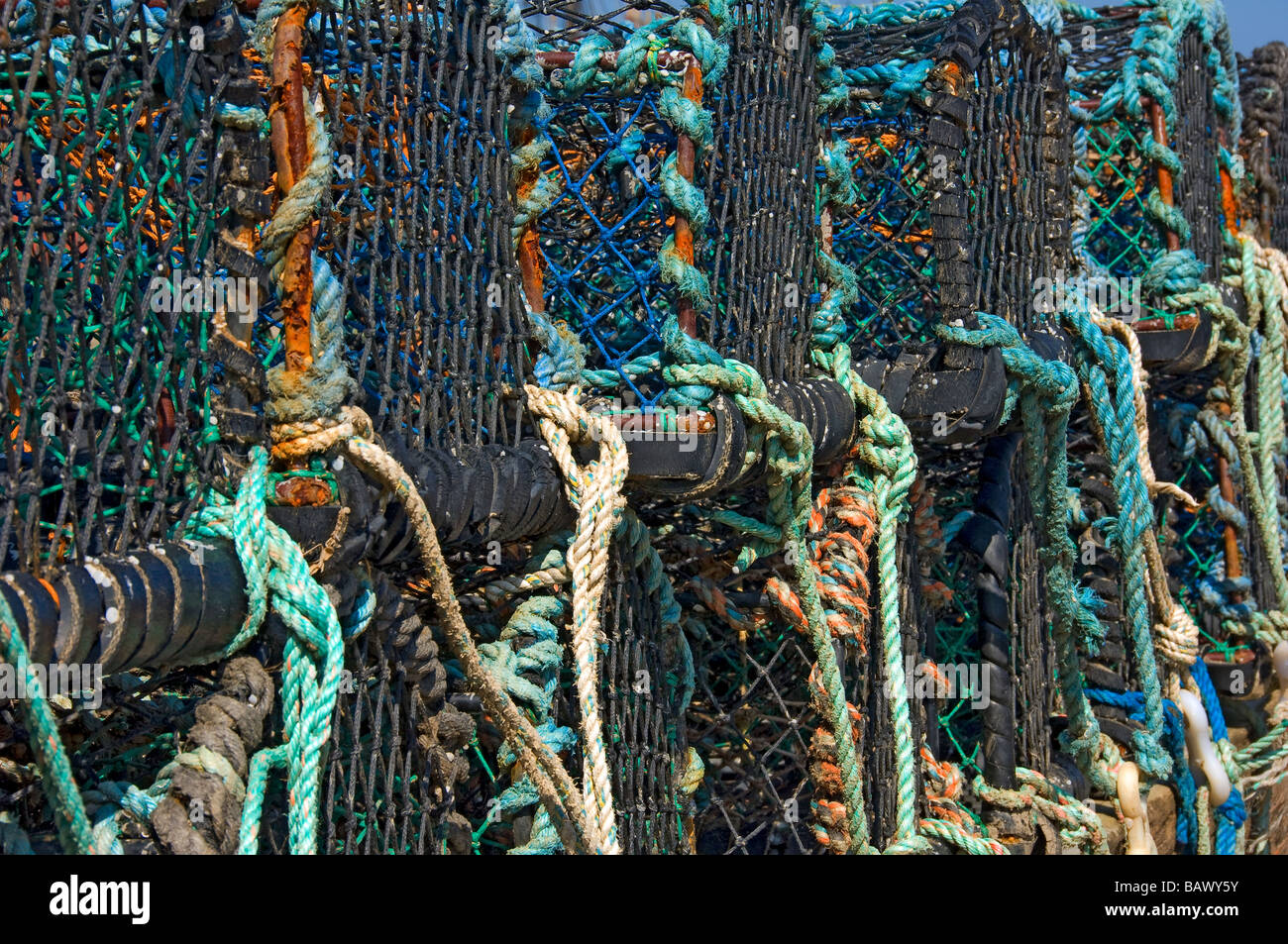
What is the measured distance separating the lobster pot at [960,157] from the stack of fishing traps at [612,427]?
2cm

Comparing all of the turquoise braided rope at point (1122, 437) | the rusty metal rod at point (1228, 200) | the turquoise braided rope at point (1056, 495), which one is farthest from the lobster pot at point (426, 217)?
the rusty metal rod at point (1228, 200)

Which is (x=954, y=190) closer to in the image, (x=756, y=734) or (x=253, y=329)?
(x=756, y=734)

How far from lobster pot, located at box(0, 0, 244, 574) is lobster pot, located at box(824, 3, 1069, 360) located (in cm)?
172

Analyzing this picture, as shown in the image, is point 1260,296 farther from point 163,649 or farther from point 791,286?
point 163,649

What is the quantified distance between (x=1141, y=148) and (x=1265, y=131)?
156cm

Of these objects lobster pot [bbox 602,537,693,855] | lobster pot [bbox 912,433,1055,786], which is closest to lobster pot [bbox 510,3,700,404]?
lobster pot [bbox 602,537,693,855]

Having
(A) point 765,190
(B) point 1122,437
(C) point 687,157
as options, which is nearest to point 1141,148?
(B) point 1122,437

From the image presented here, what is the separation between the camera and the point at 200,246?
1.87 metres

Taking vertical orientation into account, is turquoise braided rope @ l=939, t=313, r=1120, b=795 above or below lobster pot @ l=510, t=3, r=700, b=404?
below

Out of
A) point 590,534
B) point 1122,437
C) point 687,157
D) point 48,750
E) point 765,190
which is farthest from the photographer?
point 1122,437

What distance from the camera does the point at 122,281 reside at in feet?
6.13

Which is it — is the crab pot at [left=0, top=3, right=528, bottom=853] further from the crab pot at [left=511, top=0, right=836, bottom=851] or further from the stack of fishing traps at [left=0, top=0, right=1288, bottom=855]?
the crab pot at [left=511, top=0, right=836, bottom=851]

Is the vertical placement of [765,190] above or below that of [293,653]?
above

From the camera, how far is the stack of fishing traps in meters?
1.82
